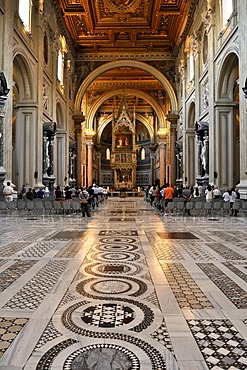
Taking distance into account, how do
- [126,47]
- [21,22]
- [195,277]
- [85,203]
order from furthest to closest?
[126,47]
[21,22]
[85,203]
[195,277]

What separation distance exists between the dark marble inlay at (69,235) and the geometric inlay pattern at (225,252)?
2.51m

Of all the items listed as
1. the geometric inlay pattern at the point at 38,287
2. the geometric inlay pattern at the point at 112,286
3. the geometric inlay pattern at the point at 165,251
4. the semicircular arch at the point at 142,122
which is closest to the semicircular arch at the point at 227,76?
the geometric inlay pattern at the point at 165,251

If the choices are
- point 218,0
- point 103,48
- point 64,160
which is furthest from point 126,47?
point 218,0

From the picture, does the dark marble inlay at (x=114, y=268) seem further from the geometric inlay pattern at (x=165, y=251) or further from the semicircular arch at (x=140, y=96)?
the semicircular arch at (x=140, y=96)

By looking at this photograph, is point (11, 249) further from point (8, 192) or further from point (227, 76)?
point (227, 76)

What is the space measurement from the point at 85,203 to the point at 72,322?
921 centimetres

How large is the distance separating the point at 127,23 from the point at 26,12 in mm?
9051

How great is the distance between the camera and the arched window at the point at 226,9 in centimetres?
1344

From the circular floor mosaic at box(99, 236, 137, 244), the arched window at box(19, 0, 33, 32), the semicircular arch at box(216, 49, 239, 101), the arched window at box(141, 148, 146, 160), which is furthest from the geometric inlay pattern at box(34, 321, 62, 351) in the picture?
the arched window at box(141, 148, 146, 160)

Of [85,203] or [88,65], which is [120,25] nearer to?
[88,65]

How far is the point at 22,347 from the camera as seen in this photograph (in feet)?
6.58

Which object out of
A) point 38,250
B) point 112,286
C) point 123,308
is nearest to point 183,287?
point 112,286

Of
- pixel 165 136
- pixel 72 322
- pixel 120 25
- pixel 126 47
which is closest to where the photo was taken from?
pixel 72 322

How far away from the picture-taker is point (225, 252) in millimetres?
5078
